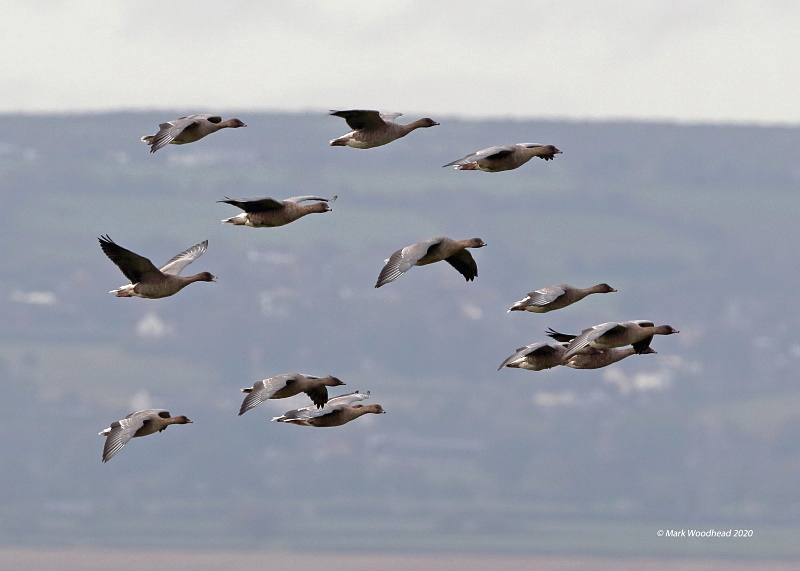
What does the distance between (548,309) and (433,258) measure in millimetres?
3270

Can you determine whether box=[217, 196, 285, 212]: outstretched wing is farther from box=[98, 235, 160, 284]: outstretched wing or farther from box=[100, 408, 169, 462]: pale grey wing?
box=[100, 408, 169, 462]: pale grey wing

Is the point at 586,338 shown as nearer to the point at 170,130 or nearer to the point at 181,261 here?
the point at 170,130

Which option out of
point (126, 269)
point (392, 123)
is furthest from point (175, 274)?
point (392, 123)

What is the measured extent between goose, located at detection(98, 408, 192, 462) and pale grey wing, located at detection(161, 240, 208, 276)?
15.9ft

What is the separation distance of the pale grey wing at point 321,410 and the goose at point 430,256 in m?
4.28

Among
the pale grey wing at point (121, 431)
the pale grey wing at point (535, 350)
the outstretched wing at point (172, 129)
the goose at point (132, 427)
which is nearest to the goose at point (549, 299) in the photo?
the pale grey wing at point (535, 350)

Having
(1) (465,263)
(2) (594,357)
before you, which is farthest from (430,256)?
(2) (594,357)

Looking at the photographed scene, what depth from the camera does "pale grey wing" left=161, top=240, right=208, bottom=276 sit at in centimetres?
5784

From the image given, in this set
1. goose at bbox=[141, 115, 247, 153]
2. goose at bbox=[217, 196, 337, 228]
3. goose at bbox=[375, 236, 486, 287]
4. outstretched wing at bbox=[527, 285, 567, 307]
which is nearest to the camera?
goose at bbox=[375, 236, 486, 287]

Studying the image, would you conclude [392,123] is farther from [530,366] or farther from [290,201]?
[530,366]

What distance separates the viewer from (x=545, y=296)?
53.4 m

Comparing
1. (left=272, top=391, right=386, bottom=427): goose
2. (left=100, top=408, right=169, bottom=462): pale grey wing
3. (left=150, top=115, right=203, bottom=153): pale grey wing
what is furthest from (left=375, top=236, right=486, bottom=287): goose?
(left=100, top=408, right=169, bottom=462): pale grey wing

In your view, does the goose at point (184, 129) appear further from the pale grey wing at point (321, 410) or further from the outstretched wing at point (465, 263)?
the pale grey wing at point (321, 410)

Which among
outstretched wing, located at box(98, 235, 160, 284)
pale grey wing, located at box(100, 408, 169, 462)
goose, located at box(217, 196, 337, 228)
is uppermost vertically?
goose, located at box(217, 196, 337, 228)
